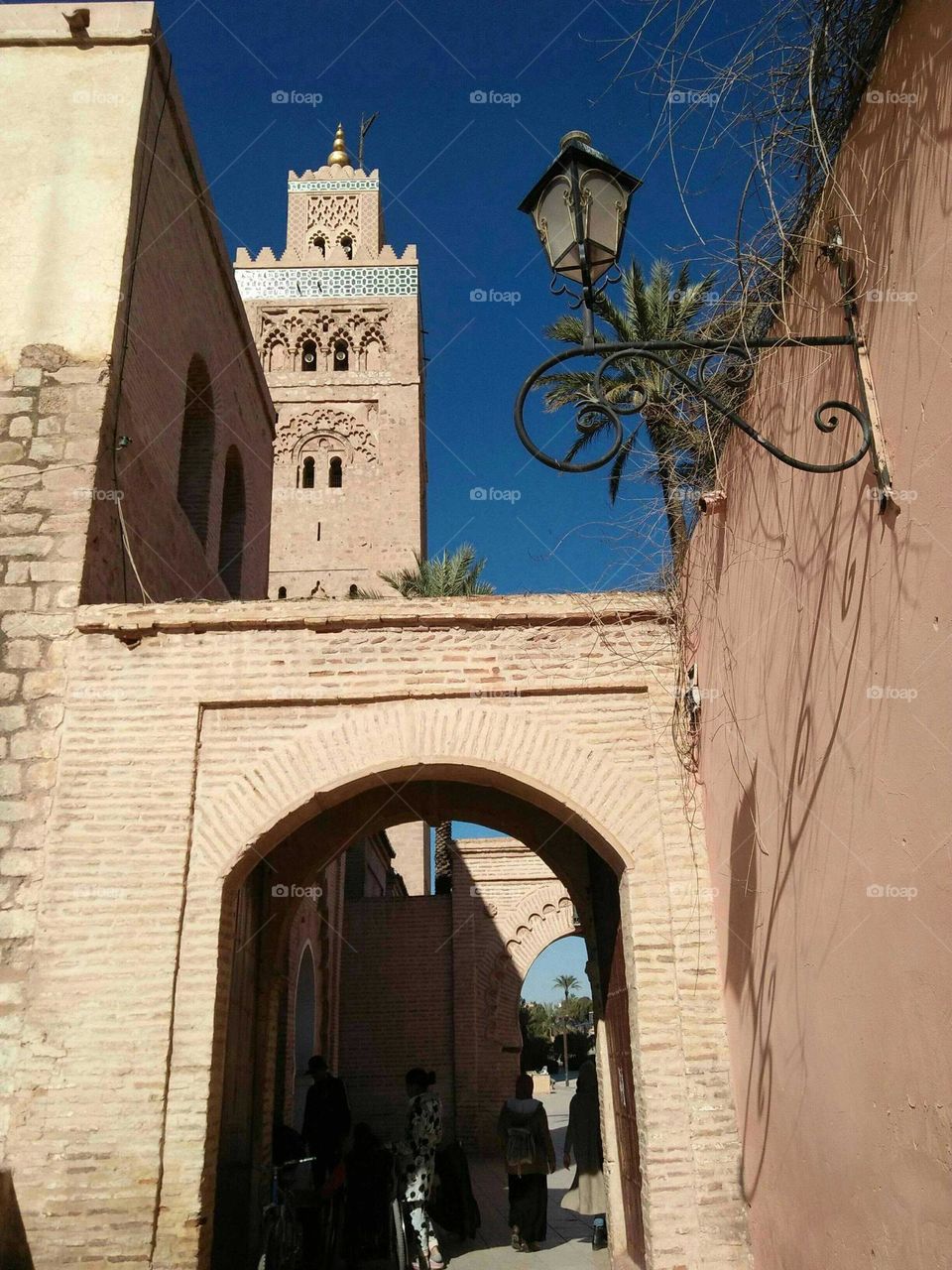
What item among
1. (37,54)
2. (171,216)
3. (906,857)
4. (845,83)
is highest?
(37,54)

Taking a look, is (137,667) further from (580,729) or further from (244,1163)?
(244,1163)

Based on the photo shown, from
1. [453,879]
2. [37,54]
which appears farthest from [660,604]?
[453,879]

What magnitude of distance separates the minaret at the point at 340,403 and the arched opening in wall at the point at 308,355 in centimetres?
3

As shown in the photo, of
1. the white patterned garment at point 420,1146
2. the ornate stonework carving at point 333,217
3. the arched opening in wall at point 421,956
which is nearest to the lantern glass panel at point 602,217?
the arched opening in wall at point 421,956

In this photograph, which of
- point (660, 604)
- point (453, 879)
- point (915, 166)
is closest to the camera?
point (915, 166)

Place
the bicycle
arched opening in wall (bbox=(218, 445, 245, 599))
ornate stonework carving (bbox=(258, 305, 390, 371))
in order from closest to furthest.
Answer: the bicycle, arched opening in wall (bbox=(218, 445, 245, 599)), ornate stonework carving (bbox=(258, 305, 390, 371))

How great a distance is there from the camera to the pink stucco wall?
3.01m

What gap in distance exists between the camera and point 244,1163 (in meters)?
7.30

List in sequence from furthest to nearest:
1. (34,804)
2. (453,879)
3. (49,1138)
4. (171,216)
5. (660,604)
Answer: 1. (453,879)
2. (171,216)
3. (660,604)
4. (34,804)
5. (49,1138)

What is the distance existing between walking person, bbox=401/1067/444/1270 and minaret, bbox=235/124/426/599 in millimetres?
18927

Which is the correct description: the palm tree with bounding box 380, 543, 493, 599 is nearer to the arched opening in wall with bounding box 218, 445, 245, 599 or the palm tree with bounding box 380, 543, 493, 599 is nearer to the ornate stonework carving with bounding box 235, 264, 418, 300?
the arched opening in wall with bounding box 218, 445, 245, 599

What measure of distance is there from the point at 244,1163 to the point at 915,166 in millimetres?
7239

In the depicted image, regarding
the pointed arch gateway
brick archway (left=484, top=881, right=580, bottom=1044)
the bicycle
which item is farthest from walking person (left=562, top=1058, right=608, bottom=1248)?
brick archway (left=484, top=881, right=580, bottom=1044)

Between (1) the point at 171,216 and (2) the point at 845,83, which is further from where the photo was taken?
(1) the point at 171,216
